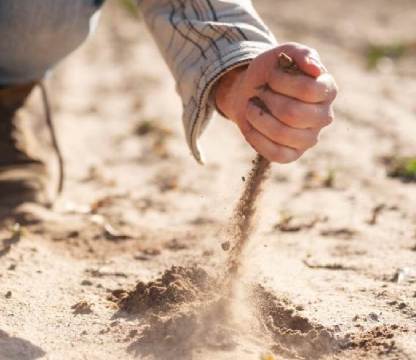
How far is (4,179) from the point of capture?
3.51m

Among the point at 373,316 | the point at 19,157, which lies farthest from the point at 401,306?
the point at 19,157

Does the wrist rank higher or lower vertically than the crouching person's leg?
higher

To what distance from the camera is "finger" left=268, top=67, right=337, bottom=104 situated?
7.22 feet

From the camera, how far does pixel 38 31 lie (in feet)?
10.2

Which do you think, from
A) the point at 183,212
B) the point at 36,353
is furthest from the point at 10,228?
the point at 36,353

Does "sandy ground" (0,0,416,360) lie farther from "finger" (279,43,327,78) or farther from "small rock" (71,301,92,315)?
"finger" (279,43,327,78)

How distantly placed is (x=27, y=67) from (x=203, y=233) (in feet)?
3.11

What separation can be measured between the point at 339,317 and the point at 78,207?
146 cm

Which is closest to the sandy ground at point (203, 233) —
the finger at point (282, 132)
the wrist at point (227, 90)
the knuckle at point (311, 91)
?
the wrist at point (227, 90)

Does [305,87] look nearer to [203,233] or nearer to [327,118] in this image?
[327,118]

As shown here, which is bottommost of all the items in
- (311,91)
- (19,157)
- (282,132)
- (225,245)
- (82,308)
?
(19,157)

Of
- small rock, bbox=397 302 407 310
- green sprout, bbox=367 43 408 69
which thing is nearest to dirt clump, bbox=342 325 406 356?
small rock, bbox=397 302 407 310

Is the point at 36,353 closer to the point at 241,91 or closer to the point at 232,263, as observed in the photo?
the point at 232,263

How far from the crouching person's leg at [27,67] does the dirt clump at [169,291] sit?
1.02 meters
